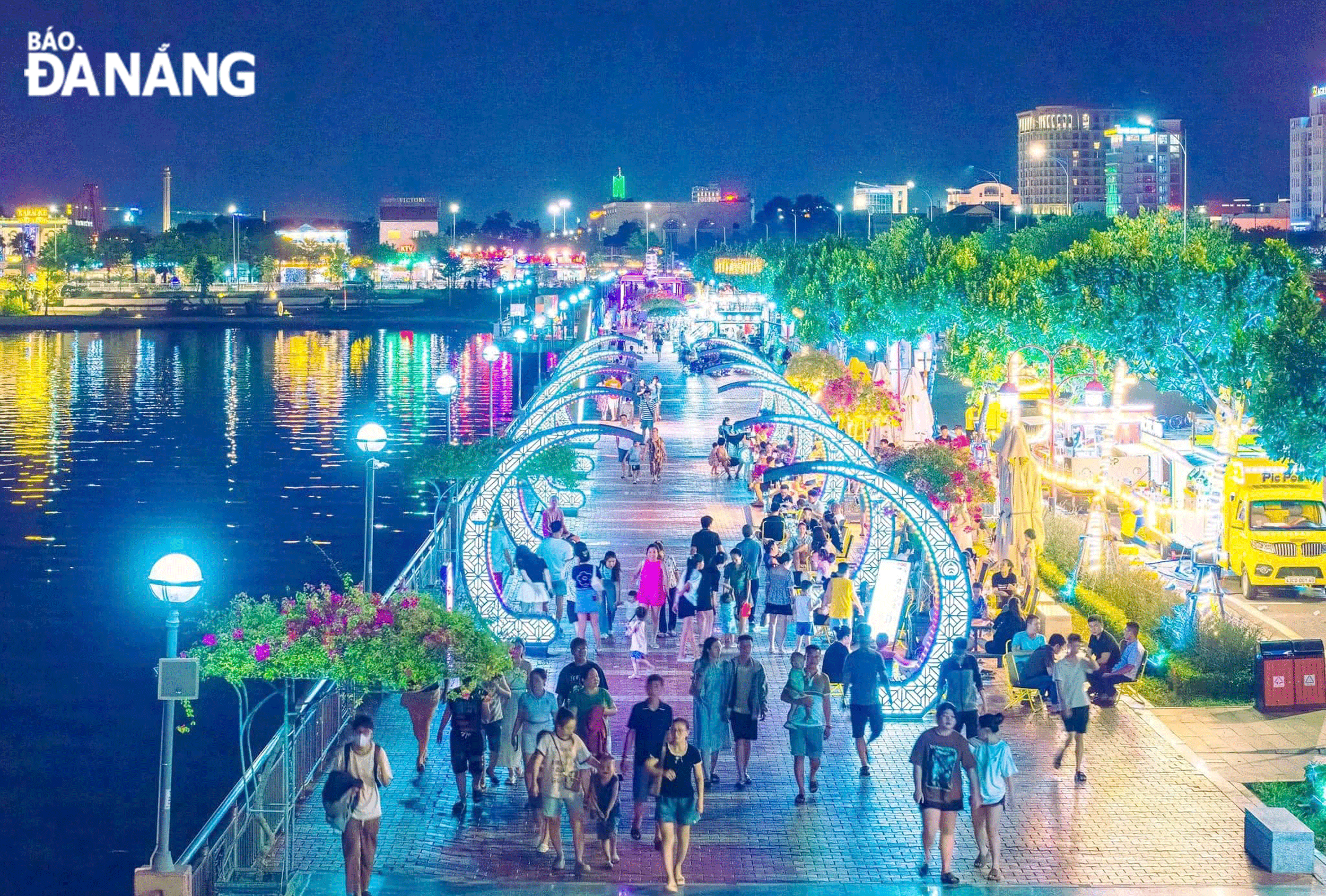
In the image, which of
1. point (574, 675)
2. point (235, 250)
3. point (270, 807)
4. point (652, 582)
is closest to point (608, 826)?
point (574, 675)

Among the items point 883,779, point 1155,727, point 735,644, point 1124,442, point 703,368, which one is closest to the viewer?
point 883,779

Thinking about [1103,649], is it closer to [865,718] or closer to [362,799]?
[865,718]

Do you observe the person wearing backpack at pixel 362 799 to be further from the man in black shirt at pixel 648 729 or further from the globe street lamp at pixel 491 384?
the globe street lamp at pixel 491 384

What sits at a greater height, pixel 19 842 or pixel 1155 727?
pixel 1155 727

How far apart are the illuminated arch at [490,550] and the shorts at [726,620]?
2364 millimetres

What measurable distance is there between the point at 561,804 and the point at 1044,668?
619cm

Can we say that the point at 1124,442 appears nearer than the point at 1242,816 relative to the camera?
No

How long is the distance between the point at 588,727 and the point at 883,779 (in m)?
3.19

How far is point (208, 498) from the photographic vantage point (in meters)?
45.9

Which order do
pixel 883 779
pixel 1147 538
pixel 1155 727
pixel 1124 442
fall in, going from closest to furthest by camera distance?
pixel 883 779 < pixel 1155 727 < pixel 1147 538 < pixel 1124 442

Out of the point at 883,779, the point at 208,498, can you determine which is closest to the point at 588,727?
the point at 883,779

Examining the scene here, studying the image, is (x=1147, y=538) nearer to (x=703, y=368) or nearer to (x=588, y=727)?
(x=588, y=727)

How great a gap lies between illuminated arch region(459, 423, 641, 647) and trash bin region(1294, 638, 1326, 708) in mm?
7748

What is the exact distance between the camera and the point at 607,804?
12852 mm
